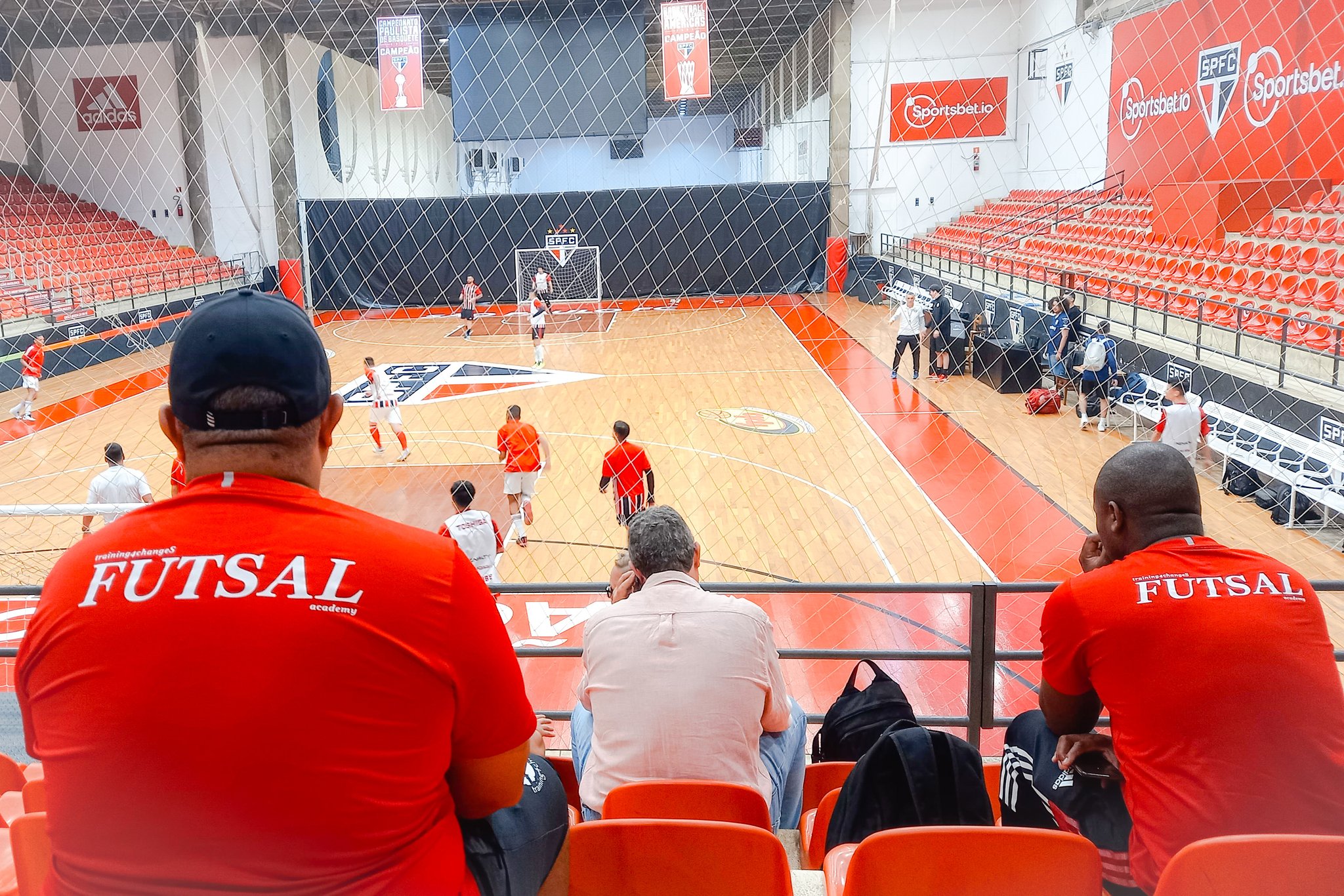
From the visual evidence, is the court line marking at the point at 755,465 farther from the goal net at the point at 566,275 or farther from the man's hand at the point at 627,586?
the goal net at the point at 566,275

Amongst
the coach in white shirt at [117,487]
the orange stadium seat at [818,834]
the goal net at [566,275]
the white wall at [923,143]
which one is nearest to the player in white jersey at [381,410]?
the coach in white shirt at [117,487]

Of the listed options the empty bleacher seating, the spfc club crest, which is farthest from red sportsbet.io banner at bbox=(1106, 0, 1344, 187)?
the spfc club crest

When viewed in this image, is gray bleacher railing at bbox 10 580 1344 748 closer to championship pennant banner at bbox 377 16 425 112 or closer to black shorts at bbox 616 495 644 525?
black shorts at bbox 616 495 644 525

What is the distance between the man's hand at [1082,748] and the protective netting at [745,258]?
11.6 feet

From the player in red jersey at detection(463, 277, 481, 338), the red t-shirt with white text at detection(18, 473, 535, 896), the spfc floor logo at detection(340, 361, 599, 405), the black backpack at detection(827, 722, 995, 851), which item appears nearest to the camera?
the red t-shirt with white text at detection(18, 473, 535, 896)

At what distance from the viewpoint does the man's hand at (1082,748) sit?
5.59ft

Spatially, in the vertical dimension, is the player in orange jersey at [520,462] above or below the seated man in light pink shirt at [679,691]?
below

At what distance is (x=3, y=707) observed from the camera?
322 centimetres

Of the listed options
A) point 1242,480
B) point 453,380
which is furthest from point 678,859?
point 453,380

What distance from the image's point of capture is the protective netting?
6.54 m

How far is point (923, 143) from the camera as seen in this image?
1529 cm

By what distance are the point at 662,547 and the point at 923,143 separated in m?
14.3

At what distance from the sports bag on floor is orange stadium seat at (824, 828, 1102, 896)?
8.86 meters

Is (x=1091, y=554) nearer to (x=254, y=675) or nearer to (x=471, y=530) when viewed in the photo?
(x=254, y=675)
